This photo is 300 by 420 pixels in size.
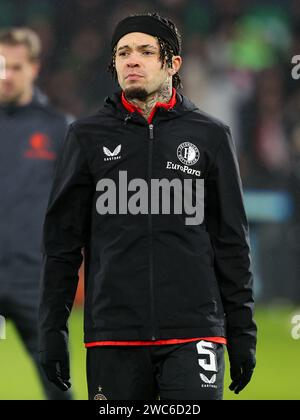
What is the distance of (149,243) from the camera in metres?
4.27

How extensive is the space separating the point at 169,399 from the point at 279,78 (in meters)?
9.81

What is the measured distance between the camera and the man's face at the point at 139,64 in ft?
14.2

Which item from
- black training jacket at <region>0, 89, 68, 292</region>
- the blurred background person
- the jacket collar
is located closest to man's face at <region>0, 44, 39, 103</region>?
black training jacket at <region>0, 89, 68, 292</region>

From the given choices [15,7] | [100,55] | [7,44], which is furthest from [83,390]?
[15,7]

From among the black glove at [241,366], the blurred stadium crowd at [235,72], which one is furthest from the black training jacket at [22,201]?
the blurred stadium crowd at [235,72]

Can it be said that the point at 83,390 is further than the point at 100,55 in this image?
No

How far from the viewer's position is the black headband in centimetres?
441

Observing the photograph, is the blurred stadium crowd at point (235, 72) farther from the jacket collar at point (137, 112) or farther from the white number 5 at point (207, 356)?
the white number 5 at point (207, 356)

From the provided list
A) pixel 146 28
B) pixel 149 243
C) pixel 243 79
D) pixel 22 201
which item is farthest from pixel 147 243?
pixel 243 79

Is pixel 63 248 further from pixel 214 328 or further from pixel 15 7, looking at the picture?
pixel 15 7

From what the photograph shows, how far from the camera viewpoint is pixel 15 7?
14.6 m

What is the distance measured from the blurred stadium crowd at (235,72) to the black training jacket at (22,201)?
520cm

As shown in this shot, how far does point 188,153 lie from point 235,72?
936 cm

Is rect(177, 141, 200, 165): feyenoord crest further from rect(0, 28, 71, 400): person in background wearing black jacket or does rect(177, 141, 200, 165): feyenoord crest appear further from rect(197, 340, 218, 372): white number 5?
rect(0, 28, 71, 400): person in background wearing black jacket
